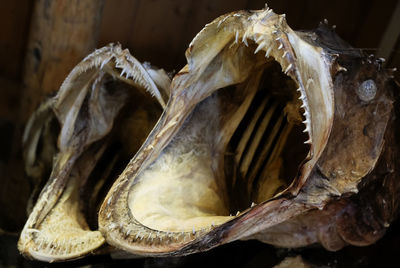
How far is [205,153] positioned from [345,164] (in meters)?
0.37

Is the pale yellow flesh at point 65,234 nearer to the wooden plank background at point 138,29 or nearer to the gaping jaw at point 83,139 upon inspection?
the gaping jaw at point 83,139

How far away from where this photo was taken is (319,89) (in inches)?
44.2

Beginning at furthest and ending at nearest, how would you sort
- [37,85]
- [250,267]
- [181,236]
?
[37,85]
[250,267]
[181,236]

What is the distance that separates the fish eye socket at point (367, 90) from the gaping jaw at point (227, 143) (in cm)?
15

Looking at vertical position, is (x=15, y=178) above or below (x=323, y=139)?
below

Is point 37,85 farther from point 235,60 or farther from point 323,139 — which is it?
point 323,139

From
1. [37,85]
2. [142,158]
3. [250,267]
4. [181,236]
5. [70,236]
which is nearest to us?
[181,236]

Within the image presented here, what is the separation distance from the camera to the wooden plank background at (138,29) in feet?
6.24

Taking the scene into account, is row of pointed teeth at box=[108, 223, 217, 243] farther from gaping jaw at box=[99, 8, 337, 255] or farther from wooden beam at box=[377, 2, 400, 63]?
wooden beam at box=[377, 2, 400, 63]

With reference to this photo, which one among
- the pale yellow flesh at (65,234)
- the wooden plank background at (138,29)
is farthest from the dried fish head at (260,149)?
the wooden plank background at (138,29)

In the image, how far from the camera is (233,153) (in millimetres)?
1494

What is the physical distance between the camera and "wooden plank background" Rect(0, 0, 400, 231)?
1.90 metres

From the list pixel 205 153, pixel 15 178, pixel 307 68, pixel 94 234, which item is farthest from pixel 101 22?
pixel 307 68

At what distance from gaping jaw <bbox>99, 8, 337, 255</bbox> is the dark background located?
0.28m
